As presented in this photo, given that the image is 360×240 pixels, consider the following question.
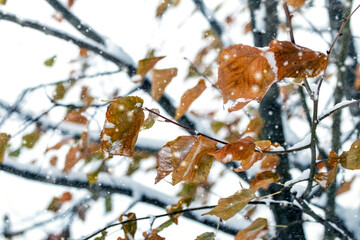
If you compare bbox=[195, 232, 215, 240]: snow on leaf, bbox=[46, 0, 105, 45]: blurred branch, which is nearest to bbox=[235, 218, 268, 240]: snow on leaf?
bbox=[195, 232, 215, 240]: snow on leaf

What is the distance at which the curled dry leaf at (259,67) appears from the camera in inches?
12.2

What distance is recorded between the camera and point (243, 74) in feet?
1.11

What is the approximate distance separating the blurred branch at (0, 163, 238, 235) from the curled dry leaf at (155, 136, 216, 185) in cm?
56

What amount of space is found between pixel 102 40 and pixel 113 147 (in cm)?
90

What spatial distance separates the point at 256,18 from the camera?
112 cm

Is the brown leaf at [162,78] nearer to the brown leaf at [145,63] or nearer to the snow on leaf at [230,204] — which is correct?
the brown leaf at [145,63]

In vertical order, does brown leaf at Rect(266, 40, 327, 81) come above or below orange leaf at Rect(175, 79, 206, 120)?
below

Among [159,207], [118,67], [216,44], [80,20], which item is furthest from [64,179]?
[216,44]

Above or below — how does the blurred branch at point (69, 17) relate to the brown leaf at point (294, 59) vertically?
above

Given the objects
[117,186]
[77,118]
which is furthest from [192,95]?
[77,118]

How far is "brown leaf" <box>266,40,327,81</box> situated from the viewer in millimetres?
308

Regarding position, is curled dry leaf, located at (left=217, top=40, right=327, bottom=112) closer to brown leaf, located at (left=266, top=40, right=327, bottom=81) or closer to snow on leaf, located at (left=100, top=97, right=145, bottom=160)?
brown leaf, located at (left=266, top=40, right=327, bottom=81)

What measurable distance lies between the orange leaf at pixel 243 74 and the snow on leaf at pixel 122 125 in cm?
12

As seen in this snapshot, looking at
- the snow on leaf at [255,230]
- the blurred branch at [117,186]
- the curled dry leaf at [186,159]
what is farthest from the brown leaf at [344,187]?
the curled dry leaf at [186,159]
